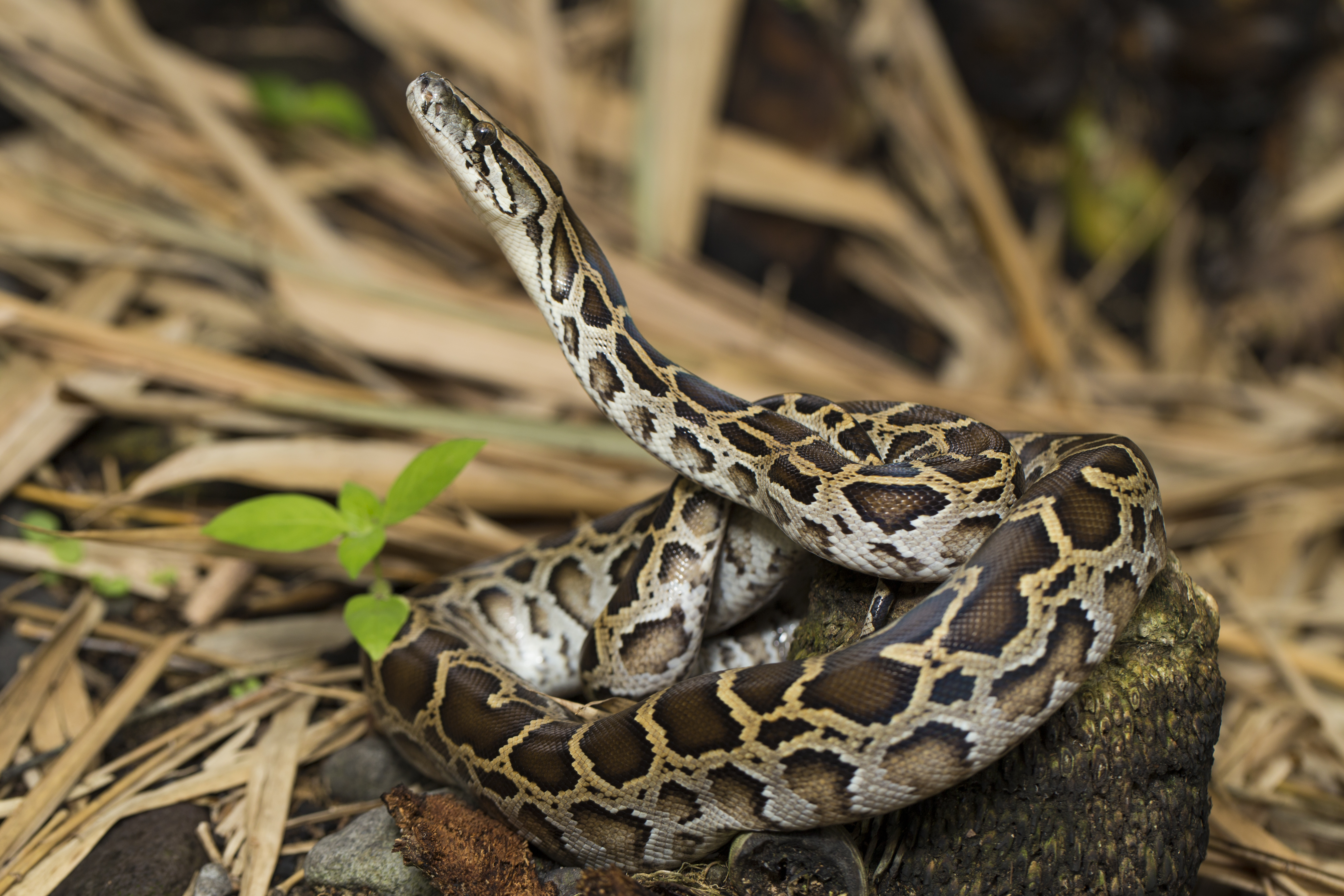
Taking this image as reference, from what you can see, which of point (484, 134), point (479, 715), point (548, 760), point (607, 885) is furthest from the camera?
point (484, 134)

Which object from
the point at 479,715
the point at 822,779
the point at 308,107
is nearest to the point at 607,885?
the point at 822,779

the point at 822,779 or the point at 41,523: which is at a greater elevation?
the point at 822,779

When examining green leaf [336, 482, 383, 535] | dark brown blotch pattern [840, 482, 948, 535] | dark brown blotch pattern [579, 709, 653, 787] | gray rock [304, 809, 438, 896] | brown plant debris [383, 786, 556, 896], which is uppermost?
dark brown blotch pattern [840, 482, 948, 535]

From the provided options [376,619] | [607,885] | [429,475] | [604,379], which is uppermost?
[604,379]

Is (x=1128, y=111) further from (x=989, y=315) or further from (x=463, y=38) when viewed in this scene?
(x=463, y=38)

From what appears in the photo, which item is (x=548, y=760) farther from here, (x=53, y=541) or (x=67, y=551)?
(x=53, y=541)

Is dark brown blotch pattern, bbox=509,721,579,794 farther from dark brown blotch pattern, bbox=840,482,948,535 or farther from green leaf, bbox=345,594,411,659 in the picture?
dark brown blotch pattern, bbox=840,482,948,535

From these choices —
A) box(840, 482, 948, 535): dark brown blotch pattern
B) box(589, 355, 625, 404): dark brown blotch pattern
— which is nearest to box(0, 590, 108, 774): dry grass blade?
box(589, 355, 625, 404): dark brown blotch pattern

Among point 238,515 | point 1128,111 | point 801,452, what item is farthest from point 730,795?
point 1128,111
